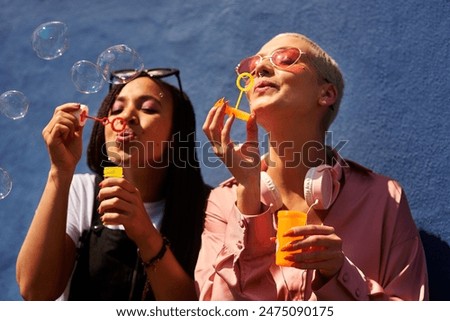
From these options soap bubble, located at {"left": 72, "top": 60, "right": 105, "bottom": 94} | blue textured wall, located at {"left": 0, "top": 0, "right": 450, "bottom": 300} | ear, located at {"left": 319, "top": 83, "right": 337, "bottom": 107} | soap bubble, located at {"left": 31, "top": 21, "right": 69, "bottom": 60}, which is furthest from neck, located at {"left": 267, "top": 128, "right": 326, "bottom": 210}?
soap bubble, located at {"left": 31, "top": 21, "right": 69, "bottom": 60}

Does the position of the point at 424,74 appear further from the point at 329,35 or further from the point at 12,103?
the point at 12,103

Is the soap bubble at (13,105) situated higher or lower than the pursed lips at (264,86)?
lower

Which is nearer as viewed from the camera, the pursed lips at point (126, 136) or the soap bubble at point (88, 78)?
the pursed lips at point (126, 136)

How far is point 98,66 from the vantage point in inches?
110

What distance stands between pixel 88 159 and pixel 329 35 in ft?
3.17

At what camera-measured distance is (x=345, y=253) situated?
8.03 ft

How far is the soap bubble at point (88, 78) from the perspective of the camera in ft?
9.11

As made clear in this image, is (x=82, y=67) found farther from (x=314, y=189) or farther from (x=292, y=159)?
(x=314, y=189)

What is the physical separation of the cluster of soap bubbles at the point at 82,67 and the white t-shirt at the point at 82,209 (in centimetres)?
24

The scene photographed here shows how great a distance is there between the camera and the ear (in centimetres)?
261

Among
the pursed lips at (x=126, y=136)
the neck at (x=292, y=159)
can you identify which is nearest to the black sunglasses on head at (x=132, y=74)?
the pursed lips at (x=126, y=136)

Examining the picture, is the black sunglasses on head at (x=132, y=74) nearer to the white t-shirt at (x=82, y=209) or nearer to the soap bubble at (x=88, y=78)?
the soap bubble at (x=88, y=78)

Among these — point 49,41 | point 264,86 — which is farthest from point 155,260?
point 49,41
